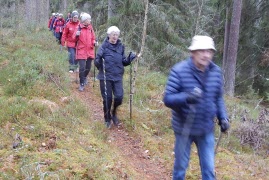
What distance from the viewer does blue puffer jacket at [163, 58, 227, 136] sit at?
13.3 ft

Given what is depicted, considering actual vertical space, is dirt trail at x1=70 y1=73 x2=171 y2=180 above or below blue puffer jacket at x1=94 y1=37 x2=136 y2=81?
below

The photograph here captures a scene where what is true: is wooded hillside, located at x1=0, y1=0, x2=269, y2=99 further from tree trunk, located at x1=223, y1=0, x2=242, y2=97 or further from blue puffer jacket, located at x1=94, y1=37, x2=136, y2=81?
blue puffer jacket, located at x1=94, y1=37, x2=136, y2=81

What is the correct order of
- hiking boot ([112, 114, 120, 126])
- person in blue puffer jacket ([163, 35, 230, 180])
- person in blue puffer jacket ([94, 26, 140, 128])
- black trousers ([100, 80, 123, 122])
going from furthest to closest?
hiking boot ([112, 114, 120, 126]), black trousers ([100, 80, 123, 122]), person in blue puffer jacket ([94, 26, 140, 128]), person in blue puffer jacket ([163, 35, 230, 180])

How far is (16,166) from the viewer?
470 cm

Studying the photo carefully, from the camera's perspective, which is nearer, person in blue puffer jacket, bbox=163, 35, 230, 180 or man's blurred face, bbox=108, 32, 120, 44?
person in blue puffer jacket, bbox=163, 35, 230, 180

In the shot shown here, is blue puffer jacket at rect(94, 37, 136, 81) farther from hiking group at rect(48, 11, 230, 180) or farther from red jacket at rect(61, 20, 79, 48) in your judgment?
red jacket at rect(61, 20, 79, 48)

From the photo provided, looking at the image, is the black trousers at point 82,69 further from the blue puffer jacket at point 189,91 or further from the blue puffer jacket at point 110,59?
the blue puffer jacket at point 189,91

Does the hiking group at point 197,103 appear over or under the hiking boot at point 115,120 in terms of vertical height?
over

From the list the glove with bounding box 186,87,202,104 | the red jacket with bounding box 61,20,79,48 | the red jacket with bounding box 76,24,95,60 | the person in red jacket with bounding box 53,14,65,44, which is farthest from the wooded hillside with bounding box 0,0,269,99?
the glove with bounding box 186,87,202,104

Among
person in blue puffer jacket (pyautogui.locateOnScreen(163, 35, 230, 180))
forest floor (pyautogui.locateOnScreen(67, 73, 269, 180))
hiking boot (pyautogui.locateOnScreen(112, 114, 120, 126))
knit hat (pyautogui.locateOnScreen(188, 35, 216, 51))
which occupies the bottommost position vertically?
forest floor (pyautogui.locateOnScreen(67, 73, 269, 180))

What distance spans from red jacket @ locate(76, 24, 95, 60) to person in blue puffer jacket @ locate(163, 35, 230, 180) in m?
5.91

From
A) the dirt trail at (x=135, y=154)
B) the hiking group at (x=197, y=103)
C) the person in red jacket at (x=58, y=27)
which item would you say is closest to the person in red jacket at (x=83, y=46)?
the dirt trail at (x=135, y=154)

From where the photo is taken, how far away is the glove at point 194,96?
3.88 m

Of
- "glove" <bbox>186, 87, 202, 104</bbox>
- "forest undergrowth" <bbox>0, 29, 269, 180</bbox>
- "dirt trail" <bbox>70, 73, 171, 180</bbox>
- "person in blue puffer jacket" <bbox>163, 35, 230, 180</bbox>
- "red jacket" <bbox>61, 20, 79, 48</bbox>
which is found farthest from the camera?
"red jacket" <bbox>61, 20, 79, 48</bbox>
